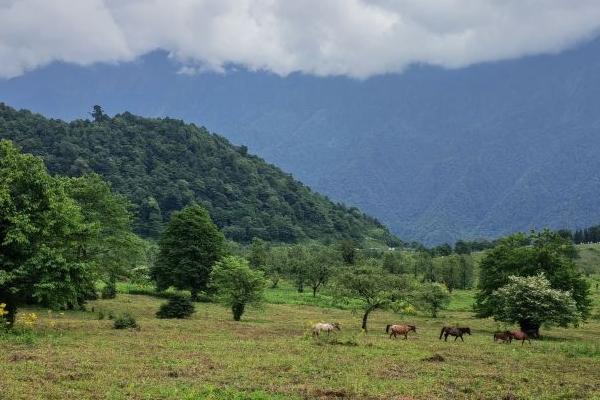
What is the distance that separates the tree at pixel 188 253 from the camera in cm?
7812

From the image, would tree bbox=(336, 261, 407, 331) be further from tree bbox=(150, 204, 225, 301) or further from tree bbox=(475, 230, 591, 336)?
tree bbox=(150, 204, 225, 301)

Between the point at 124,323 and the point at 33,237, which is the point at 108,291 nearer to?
the point at 124,323

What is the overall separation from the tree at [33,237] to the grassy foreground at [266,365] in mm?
2928

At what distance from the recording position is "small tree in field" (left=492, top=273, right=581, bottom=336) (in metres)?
54.1

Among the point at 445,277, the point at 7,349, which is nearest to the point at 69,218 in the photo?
the point at 7,349

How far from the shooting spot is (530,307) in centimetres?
5469

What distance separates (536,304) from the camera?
177 ft

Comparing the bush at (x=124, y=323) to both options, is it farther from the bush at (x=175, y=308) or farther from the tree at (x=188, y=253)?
the tree at (x=188, y=253)

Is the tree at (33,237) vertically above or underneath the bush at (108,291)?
above

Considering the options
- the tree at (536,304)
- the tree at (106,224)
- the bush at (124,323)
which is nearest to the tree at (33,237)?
the bush at (124,323)

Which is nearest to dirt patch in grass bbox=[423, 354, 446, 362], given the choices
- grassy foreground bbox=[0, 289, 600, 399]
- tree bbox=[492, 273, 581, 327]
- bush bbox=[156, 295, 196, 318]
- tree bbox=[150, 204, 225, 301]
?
grassy foreground bbox=[0, 289, 600, 399]

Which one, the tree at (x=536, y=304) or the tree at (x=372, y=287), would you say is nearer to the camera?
the tree at (x=372, y=287)

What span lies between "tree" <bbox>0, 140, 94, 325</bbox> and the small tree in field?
3774 cm

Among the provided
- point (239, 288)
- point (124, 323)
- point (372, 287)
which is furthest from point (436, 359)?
point (239, 288)
